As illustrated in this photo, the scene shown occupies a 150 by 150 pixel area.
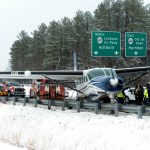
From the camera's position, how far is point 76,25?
270 ft

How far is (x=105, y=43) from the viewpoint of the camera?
1315 inches

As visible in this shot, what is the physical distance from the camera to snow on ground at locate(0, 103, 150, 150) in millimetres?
17484

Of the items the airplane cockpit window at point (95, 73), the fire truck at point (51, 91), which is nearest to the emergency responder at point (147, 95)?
the airplane cockpit window at point (95, 73)

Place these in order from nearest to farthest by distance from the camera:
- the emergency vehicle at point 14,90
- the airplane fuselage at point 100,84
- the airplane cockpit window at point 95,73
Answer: the airplane fuselage at point 100,84 < the airplane cockpit window at point 95,73 < the emergency vehicle at point 14,90

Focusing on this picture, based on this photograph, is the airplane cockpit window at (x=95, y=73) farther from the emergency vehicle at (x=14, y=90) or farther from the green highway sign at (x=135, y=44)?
the emergency vehicle at (x=14, y=90)

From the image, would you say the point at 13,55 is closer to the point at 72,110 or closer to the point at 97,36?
the point at 97,36

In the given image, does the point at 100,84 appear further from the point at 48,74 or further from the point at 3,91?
the point at 3,91

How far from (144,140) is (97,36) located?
17781 mm

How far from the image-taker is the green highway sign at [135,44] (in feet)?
109

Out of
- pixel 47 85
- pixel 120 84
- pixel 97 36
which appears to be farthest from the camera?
pixel 47 85

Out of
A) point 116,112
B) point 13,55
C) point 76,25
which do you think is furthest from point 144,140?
point 13,55

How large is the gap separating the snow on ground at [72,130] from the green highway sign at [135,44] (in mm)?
8507

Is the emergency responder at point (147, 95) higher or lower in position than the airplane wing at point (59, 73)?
lower

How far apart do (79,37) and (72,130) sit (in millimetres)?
63188
